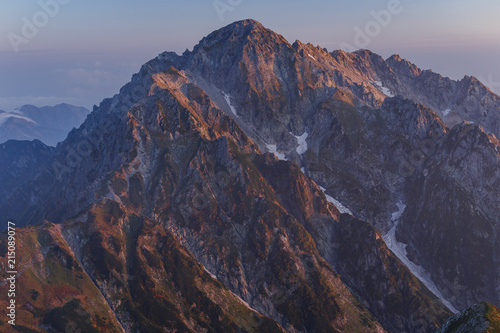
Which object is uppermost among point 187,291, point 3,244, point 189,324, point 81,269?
point 3,244

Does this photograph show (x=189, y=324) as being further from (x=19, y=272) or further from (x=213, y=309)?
(x=19, y=272)

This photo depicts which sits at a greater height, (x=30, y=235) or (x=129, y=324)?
(x=30, y=235)

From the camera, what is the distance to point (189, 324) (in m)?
183

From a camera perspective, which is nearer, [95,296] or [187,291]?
[95,296]

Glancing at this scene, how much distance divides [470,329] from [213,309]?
137 meters

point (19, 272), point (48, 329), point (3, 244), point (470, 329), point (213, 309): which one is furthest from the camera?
point (213, 309)

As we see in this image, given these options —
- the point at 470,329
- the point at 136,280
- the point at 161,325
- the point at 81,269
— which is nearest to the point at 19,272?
the point at 81,269

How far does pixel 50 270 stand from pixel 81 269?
543 inches

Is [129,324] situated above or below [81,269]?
below

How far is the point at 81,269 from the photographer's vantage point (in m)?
184

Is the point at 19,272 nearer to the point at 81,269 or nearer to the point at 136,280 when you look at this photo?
the point at 81,269

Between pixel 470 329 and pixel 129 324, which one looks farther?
pixel 129 324

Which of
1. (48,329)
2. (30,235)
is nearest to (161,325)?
(48,329)

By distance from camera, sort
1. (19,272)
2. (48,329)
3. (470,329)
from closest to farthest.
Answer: (470,329) → (48,329) → (19,272)
